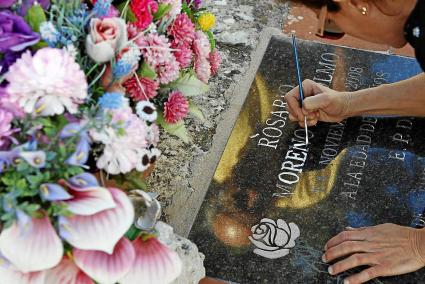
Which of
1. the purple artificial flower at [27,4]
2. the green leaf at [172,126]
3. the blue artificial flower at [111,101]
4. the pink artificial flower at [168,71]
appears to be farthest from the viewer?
the green leaf at [172,126]

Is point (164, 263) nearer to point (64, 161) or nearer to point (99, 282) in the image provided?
point (99, 282)

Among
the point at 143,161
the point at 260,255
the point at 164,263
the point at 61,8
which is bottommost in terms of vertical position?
the point at 260,255

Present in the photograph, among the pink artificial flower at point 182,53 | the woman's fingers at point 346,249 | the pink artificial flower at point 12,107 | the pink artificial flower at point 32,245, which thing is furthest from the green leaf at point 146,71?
the woman's fingers at point 346,249

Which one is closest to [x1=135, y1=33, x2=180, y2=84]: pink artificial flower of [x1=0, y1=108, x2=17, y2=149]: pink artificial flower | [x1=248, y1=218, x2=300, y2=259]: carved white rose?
[x1=0, y1=108, x2=17, y2=149]: pink artificial flower

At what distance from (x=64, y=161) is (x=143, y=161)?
185 mm

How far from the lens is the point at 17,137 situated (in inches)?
51.3

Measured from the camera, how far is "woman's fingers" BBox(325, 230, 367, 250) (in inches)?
71.7

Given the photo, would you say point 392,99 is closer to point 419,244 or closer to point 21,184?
point 419,244

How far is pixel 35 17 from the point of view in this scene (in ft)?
4.54

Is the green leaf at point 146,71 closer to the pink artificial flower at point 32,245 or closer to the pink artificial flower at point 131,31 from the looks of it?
the pink artificial flower at point 131,31

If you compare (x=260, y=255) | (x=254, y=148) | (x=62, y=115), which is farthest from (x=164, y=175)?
(x=62, y=115)

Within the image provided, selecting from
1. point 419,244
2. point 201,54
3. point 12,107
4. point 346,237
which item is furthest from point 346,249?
point 12,107

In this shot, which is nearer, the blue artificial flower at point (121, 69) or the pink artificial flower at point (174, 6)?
the blue artificial flower at point (121, 69)

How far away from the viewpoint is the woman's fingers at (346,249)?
179 cm
